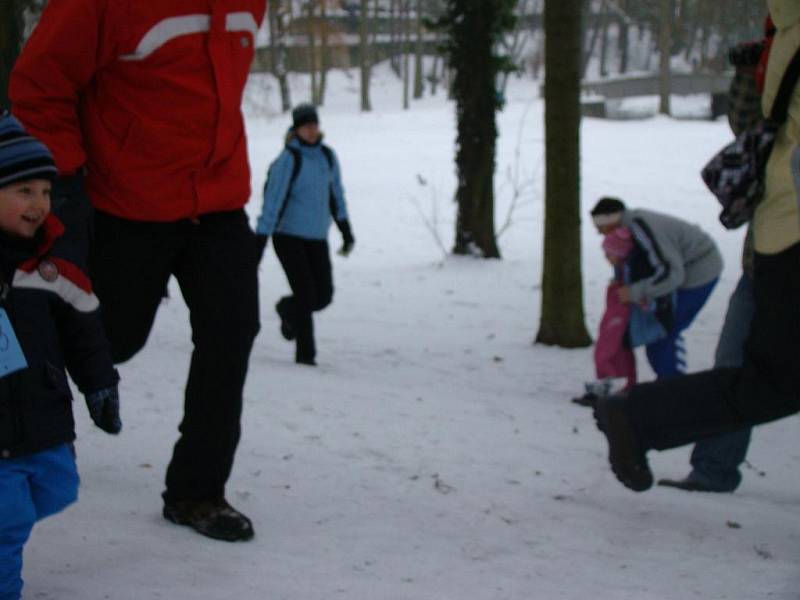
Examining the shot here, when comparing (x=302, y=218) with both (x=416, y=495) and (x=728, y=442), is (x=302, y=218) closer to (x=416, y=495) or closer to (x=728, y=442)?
(x=416, y=495)

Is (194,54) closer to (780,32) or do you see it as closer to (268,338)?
(780,32)

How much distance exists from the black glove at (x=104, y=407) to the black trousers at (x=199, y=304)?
65 centimetres

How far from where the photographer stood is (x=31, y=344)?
8.51 feet

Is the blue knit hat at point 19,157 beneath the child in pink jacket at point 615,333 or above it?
above

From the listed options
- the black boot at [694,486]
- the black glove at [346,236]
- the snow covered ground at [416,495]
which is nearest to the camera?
the snow covered ground at [416,495]

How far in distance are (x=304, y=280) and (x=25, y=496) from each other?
16.0ft

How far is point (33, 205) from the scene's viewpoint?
2.62 m

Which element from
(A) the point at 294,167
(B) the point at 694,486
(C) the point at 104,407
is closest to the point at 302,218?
(A) the point at 294,167

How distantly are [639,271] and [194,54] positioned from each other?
337cm

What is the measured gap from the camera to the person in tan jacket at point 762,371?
9.60ft

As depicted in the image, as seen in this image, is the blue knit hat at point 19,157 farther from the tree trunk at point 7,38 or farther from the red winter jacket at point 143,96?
the tree trunk at point 7,38

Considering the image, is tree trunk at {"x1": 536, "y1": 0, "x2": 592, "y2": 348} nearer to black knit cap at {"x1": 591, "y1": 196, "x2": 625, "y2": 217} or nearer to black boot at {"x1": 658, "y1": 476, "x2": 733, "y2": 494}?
black knit cap at {"x1": 591, "y1": 196, "x2": 625, "y2": 217}

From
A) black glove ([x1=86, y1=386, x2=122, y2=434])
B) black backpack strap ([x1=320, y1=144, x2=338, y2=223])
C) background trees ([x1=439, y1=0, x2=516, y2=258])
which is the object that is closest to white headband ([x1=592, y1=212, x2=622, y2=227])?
black backpack strap ([x1=320, y1=144, x2=338, y2=223])

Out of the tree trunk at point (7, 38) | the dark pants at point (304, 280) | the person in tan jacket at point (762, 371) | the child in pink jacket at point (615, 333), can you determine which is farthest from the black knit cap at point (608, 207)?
the tree trunk at point (7, 38)
